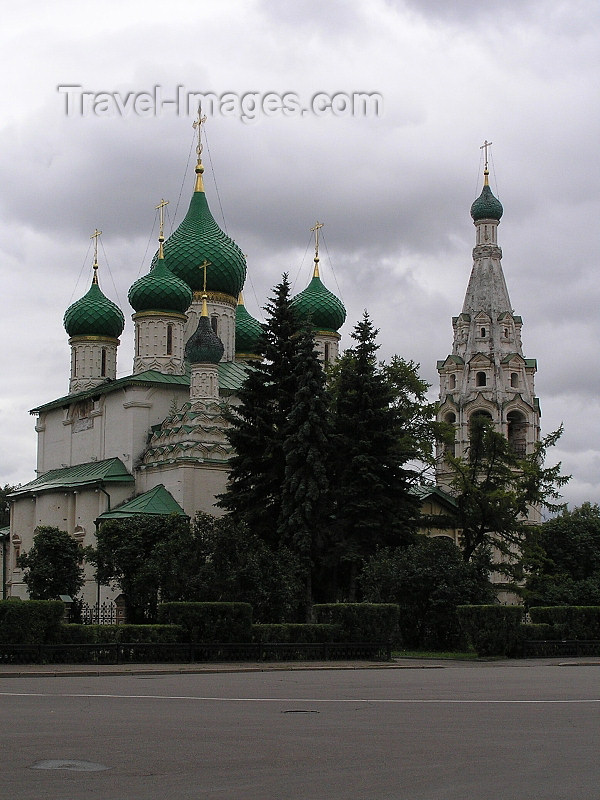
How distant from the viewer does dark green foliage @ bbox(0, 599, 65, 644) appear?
68.8ft

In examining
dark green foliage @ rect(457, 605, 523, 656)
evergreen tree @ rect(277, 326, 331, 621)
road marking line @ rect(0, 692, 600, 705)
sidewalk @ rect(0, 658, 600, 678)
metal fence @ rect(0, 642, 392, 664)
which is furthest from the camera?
evergreen tree @ rect(277, 326, 331, 621)

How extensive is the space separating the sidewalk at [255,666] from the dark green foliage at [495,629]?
46 centimetres

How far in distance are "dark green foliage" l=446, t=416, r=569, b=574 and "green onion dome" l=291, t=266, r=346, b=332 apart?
14.3 meters

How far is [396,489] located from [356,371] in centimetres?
391

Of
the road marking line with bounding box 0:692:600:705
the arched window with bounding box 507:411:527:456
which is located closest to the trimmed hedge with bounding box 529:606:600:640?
the road marking line with bounding box 0:692:600:705

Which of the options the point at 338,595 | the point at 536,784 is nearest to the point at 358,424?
the point at 338,595

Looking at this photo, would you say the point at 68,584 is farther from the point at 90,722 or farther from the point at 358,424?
the point at 90,722

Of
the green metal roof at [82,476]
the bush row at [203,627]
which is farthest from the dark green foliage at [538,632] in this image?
the green metal roof at [82,476]

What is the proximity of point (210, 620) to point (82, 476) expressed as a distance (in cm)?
2349

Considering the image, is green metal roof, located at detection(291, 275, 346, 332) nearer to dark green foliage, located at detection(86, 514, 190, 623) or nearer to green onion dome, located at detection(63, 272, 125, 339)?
green onion dome, located at detection(63, 272, 125, 339)

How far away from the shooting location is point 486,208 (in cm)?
5803

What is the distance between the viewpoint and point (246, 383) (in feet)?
115

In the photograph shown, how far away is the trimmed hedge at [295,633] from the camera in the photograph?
77.6 feet

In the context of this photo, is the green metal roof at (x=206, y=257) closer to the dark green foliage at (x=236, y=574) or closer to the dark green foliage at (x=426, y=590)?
the dark green foliage at (x=236, y=574)
